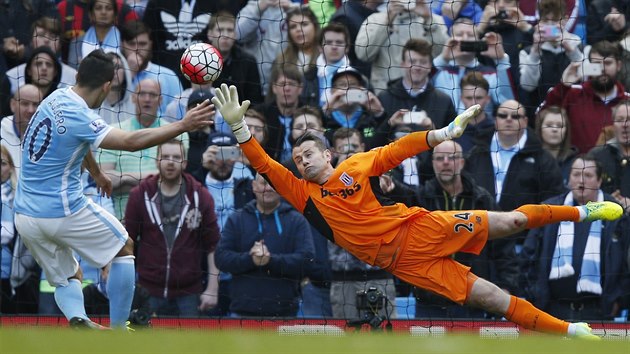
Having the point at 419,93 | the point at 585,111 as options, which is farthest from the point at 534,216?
the point at 585,111

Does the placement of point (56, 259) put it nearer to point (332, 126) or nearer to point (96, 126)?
point (96, 126)

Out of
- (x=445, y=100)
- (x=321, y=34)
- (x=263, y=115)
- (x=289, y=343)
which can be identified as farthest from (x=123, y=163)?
(x=289, y=343)

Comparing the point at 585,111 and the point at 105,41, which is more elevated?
the point at 105,41

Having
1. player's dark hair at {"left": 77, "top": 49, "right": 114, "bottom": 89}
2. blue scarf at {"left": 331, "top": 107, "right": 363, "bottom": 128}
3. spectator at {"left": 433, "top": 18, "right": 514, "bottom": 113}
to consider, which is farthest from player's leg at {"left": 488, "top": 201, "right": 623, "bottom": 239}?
player's dark hair at {"left": 77, "top": 49, "right": 114, "bottom": 89}

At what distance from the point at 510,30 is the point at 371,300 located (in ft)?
13.2

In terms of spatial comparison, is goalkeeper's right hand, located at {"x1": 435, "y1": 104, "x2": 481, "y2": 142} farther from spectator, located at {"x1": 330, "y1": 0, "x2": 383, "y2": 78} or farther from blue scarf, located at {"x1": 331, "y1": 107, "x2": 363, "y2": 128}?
spectator, located at {"x1": 330, "y1": 0, "x2": 383, "y2": 78}

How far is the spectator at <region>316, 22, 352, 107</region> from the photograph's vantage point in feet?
40.0

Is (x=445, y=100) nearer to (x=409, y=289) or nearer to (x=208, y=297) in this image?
(x=409, y=289)

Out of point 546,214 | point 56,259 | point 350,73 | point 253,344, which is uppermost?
point 350,73

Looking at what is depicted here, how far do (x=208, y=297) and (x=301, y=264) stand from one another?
3.04 ft

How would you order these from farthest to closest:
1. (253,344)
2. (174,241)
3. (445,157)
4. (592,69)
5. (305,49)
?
(305,49) < (592,69) < (174,241) < (445,157) < (253,344)

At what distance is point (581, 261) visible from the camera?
1094 centimetres

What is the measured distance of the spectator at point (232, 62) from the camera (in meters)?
12.4

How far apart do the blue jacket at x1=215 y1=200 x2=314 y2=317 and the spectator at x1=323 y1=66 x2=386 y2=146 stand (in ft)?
4.03
